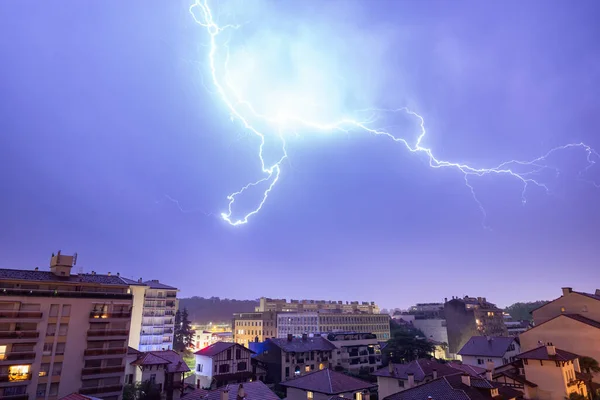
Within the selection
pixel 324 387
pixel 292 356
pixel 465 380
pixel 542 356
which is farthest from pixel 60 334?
pixel 542 356

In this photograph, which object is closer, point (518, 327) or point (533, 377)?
point (533, 377)

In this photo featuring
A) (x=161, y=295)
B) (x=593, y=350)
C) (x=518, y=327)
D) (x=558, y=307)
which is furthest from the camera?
(x=518, y=327)

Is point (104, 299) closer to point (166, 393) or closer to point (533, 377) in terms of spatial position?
point (166, 393)

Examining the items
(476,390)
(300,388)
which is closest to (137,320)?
(300,388)

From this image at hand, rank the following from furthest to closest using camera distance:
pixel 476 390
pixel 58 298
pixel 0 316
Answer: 1. pixel 58 298
2. pixel 0 316
3. pixel 476 390

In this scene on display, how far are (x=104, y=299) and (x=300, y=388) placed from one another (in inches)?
901

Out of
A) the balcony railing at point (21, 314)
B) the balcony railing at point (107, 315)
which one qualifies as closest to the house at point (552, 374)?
the balcony railing at point (107, 315)

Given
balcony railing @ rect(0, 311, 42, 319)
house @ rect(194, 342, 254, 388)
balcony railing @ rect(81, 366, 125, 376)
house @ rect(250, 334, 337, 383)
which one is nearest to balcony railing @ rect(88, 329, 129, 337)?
balcony railing @ rect(81, 366, 125, 376)

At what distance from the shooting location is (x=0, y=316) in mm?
33875

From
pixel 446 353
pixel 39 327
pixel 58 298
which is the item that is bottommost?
pixel 446 353

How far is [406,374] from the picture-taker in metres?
37.7

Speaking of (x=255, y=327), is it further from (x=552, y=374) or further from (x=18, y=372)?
(x=552, y=374)

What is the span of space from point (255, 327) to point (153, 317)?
112 ft

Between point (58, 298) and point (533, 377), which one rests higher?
point (58, 298)
